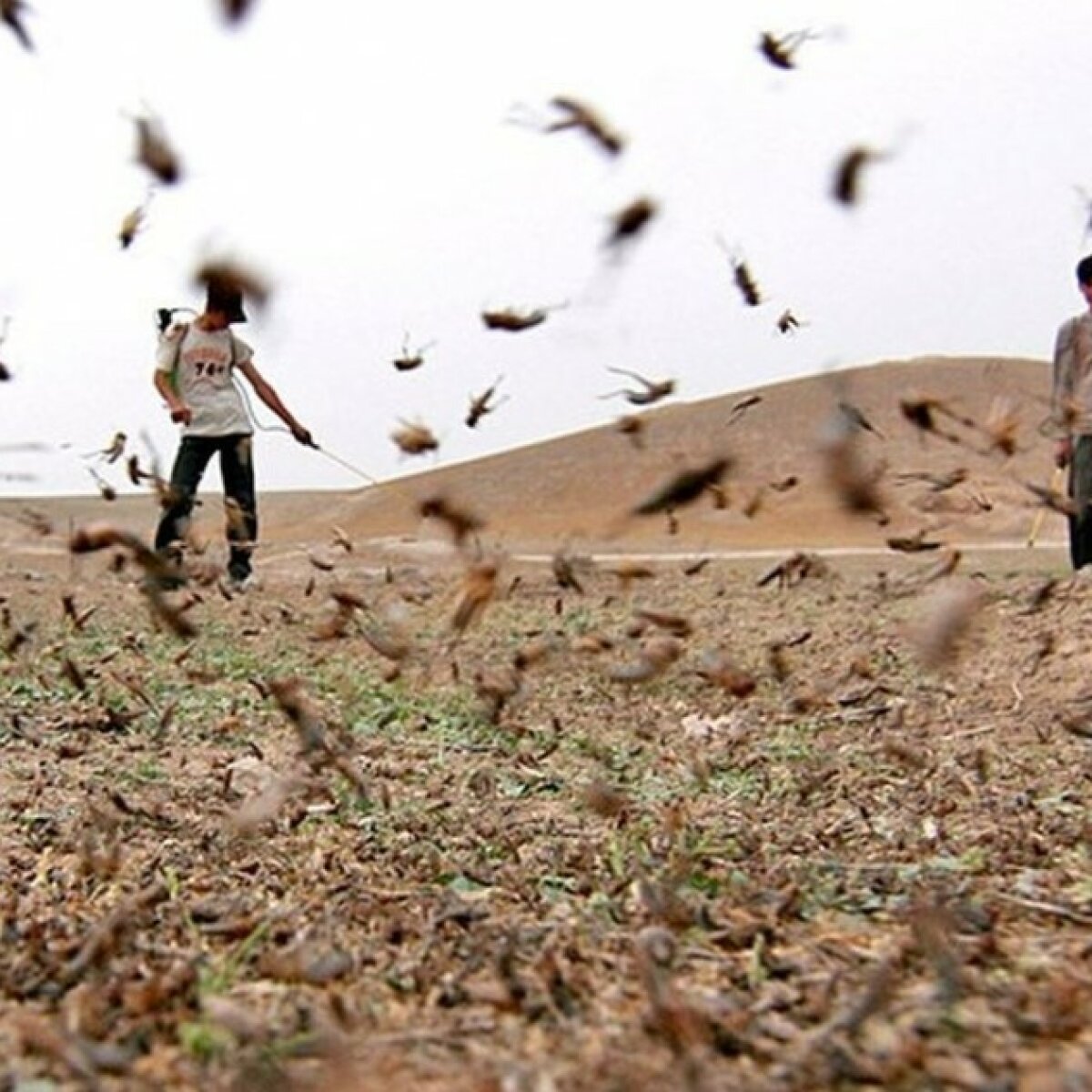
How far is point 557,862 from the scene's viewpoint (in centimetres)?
295

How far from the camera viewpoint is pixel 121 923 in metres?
2.31

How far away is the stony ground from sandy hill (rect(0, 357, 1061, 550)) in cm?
32

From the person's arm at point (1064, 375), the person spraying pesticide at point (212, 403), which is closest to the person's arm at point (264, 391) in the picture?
the person spraying pesticide at point (212, 403)

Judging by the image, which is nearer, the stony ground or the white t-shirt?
the stony ground

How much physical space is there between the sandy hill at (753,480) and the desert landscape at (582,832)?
→ 6 centimetres

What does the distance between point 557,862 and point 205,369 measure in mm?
5382

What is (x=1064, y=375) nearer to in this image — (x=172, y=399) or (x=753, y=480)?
(x=753, y=480)

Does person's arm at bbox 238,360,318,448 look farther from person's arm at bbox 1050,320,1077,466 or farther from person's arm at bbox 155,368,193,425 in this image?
person's arm at bbox 1050,320,1077,466

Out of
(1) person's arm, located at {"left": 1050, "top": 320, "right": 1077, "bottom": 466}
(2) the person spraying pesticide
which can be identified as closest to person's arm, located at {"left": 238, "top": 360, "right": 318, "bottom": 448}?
(2) the person spraying pesticide

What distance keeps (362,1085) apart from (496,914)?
819 millimetres

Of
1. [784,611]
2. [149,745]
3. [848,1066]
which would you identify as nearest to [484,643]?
[784,611]

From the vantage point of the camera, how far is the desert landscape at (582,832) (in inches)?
73.7

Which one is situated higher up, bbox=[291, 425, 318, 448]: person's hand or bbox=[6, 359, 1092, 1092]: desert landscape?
bbox=[291, 425, 318, 448]: person's hand

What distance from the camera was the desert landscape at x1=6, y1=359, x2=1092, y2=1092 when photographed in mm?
1872
